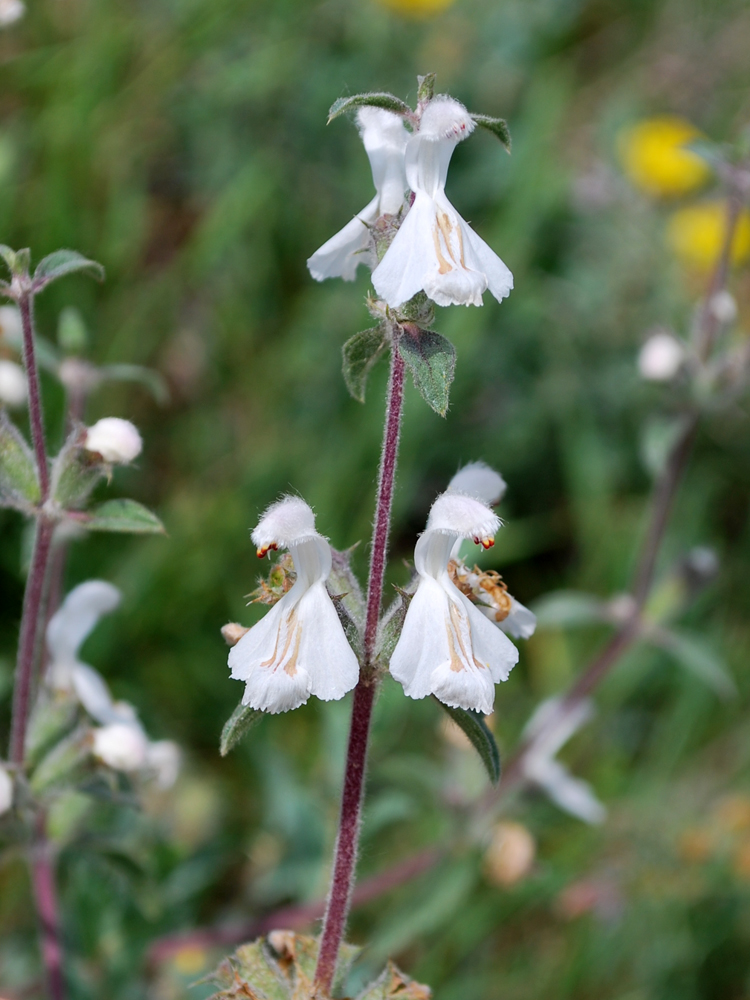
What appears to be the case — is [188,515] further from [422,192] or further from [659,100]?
[659,100]

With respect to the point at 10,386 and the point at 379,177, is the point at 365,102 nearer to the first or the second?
the point at 379,177

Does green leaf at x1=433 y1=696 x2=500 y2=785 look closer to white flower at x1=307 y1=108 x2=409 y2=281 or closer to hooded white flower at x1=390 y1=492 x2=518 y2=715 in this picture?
hooded white flower at x1=390 y1=492 x2=518 y2=715

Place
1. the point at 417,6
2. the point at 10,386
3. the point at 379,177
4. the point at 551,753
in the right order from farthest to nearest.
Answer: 1. the point at 417,6
2. the point at 551,753
3. the point at 10,386
4. the point at 379,177

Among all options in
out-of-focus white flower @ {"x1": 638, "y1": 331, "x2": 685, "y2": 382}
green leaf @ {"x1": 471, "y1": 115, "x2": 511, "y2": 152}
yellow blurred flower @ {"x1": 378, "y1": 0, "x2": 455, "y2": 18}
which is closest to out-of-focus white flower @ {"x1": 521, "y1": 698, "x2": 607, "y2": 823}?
out-of-focus white flower @ {"x1": 638, "y1": 331, "x2": 685, "y2": 382}

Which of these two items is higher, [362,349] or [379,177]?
[379,177]

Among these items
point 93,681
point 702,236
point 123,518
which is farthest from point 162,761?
point 702,236

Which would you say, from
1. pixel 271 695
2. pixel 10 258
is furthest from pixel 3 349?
pixel 271 695

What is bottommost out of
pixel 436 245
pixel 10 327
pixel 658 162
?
pixel 436 245
